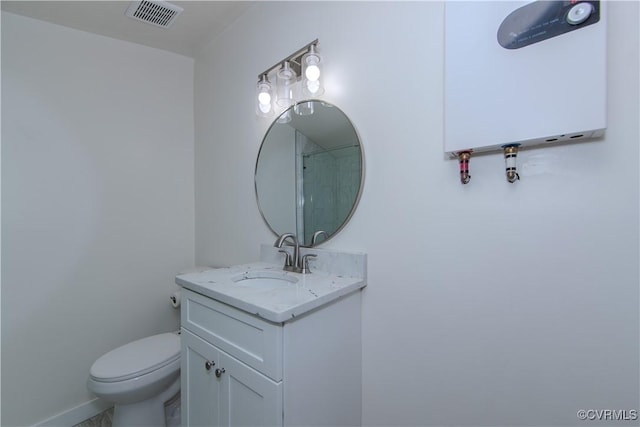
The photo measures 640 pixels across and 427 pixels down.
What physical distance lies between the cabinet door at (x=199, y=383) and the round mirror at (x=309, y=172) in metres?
0.62

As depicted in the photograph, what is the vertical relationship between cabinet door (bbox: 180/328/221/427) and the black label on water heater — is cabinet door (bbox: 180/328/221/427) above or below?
below

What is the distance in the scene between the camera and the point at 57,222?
1616 millimetres

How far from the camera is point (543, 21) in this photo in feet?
2.26

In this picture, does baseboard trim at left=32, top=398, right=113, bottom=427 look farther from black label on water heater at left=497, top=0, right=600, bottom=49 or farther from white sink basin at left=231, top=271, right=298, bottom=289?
black label on water heater at left=497, top=0, right=600, bottom=49

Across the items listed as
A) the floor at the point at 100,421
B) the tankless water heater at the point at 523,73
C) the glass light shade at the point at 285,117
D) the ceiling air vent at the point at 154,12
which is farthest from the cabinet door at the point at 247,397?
the ceiling air vent at the point at 154,12

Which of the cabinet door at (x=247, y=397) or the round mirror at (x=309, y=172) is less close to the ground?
the round mirror at (x=309, y=172)

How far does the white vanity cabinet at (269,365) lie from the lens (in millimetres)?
812

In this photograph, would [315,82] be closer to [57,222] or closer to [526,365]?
[526,365]

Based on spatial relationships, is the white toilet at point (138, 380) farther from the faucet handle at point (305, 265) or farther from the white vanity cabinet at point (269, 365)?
the faucet handle at point (305, 265)

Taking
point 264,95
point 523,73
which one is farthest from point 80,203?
point 523,73

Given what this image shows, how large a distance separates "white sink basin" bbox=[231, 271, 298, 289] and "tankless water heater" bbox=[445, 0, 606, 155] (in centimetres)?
86

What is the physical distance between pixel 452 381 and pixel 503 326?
0.87 feet

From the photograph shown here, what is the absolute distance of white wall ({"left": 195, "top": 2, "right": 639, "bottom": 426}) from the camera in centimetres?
67

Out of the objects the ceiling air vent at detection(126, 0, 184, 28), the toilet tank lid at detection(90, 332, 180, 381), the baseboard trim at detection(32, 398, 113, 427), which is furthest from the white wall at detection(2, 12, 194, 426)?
the toilet tank lid at detection(90, 332, 180, 381)
